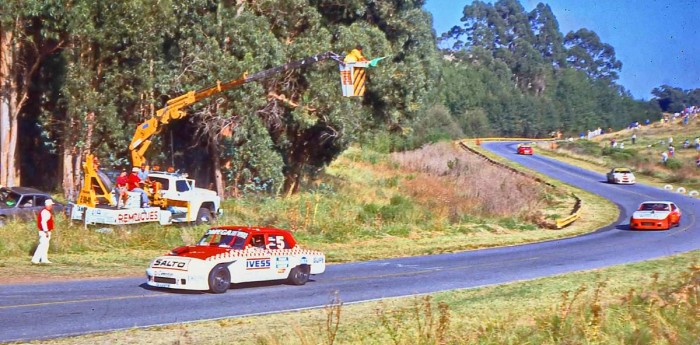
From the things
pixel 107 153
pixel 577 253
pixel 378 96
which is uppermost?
pixel 378 96

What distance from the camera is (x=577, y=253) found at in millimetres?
31828

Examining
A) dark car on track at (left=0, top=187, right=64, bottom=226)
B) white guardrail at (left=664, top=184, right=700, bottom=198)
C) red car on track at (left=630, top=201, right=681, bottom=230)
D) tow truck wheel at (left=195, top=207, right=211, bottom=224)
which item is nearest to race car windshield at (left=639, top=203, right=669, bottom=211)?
red car on track at (left=630, top=201, right=681, bottom=230)

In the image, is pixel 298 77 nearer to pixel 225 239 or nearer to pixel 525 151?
pixel 225 239

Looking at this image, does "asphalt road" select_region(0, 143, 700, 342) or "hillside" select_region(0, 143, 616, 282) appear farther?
"hillside" select_region(0, 143, 616, 282)

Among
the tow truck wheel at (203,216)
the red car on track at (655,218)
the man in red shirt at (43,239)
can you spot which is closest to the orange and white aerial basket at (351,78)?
the tow truck wheel at (203,216)

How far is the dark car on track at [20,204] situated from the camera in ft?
98.9

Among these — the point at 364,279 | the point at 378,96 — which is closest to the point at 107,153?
the point at 378,96

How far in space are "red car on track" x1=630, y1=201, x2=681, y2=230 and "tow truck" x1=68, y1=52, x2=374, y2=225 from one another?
20.4 m

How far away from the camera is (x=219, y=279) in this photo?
19453 mm

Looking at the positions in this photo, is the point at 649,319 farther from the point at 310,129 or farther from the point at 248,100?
the point at 310,129

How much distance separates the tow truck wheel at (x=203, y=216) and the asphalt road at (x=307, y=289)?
743 centimetres

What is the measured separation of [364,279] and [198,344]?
1054cm

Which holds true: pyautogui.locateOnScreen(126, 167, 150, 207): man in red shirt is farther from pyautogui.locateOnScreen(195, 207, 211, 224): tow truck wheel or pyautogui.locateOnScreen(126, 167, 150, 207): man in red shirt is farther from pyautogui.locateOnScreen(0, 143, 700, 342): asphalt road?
pyautogui.locateOnScreen(0, 143, 700, 342): asphalt road

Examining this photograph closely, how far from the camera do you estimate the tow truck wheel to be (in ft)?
105
